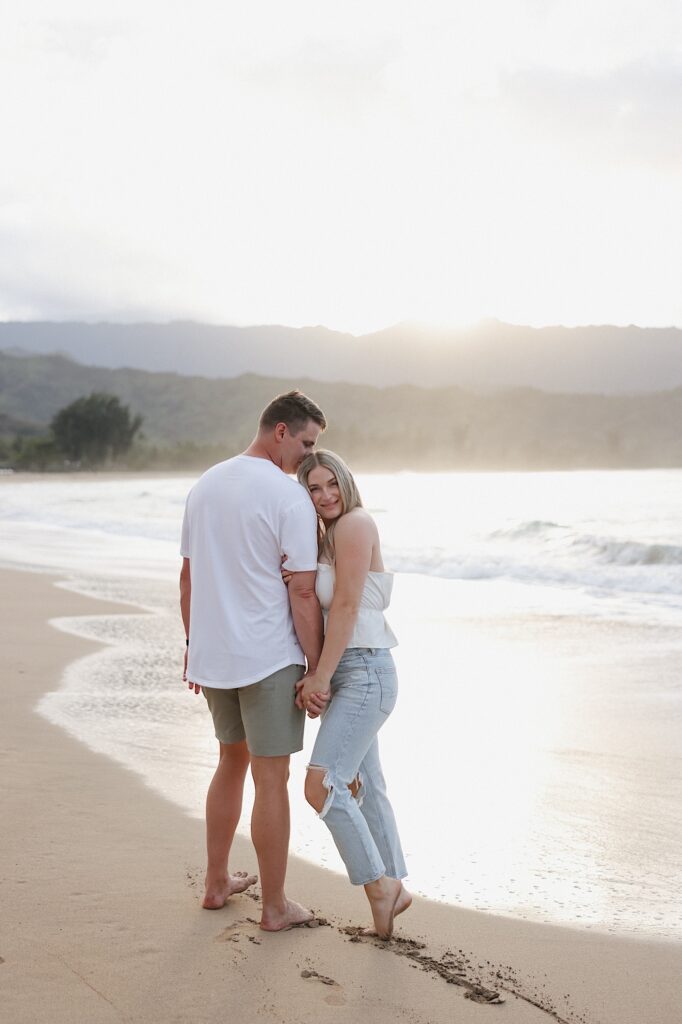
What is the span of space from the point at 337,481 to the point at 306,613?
446 mm

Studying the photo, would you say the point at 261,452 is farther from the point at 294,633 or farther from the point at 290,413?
the point at 294,633

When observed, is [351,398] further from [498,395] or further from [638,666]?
[638,666]

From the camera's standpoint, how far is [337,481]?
3.45 meters

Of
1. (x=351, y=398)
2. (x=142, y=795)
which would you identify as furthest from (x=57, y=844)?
(x=351, y=398)

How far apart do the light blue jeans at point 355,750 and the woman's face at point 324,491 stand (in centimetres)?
47

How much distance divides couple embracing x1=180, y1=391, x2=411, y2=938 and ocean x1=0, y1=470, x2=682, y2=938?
2.14 feet

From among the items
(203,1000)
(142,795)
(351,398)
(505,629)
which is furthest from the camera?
(351,398)

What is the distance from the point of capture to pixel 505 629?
10.2m

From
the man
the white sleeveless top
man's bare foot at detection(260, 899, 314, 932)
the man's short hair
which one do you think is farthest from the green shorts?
the man's short hair

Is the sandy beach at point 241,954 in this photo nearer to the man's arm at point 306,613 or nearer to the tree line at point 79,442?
the man's arm at point 306,613

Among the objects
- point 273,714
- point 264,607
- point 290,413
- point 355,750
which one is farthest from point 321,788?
point 290,413

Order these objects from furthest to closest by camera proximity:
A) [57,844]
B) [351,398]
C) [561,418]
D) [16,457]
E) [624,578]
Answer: [351,398] → [561,418] → [16,457] → [624,578] → [57,844]

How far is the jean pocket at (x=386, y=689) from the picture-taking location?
3.46m

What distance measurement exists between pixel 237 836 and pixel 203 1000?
1.54 m
